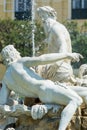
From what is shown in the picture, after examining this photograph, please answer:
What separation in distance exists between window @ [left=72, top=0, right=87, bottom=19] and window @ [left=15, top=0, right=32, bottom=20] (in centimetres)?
332

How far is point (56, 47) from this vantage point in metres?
9.89

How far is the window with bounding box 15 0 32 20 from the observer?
38.6m

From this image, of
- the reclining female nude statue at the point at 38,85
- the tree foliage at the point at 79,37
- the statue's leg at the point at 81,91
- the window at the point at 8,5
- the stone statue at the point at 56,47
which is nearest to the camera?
the reclining female nude statue at the point at 38,85

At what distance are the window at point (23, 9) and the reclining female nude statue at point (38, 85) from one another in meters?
29.2

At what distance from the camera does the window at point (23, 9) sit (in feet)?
127

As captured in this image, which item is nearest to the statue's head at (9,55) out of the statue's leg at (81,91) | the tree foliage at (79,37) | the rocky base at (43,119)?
the rocky base at (43,119)

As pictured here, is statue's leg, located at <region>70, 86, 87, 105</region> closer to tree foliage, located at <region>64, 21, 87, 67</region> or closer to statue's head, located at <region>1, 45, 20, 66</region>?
statue's head, located at <region>1, 45, 20, 66</region>

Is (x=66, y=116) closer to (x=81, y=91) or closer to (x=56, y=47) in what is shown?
(x=81, y=91)

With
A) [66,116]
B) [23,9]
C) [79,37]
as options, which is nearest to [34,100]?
[66,116]

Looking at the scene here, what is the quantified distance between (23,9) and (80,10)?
3941mm

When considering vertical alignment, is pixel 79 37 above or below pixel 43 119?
below

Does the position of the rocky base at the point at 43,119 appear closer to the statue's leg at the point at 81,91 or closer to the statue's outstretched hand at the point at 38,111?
the statue's outstretched hand at the point at 38,111

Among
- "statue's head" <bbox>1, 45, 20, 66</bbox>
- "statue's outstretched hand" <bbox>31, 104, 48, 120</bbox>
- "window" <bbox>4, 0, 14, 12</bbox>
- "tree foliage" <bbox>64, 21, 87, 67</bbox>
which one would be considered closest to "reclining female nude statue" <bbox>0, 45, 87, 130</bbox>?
"statue's head" <bbox>1, 45, 20, 66</bbox>

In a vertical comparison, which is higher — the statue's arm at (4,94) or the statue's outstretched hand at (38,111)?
the statue's arm at (4,94)
